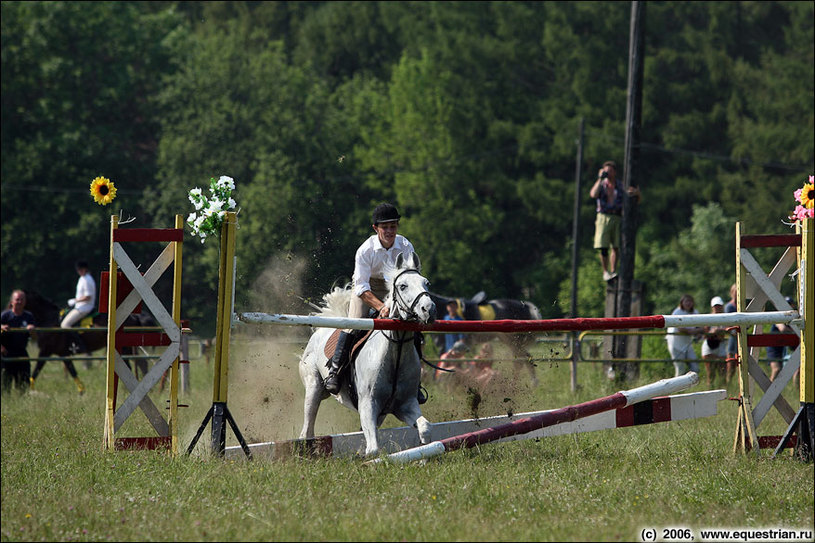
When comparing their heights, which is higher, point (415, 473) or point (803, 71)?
point (803, 71)

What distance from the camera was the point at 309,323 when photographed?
341 inches

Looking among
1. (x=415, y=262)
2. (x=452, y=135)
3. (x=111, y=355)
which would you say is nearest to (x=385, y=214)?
(x=415, y=262)

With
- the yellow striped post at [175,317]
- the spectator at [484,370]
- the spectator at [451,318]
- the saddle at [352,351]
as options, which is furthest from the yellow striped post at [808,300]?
the spectator at [451,318]

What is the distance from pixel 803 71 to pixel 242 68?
23.7 meters

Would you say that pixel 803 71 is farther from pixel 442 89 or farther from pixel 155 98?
pixel 155 98

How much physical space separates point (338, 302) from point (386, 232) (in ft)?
3.99

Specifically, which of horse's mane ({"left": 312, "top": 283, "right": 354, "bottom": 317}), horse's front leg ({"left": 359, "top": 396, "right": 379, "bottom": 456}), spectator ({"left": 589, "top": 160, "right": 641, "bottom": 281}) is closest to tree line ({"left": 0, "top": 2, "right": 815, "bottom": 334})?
spectator ({"left": 589, "top": 160, "right": 641, "bottom": 281})

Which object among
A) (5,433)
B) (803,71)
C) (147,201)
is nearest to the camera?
(5,433)

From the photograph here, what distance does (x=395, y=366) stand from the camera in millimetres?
9398

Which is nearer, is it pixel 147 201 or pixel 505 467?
pixel 505 467

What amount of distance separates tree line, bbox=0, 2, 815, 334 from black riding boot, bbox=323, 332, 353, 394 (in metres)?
30.2

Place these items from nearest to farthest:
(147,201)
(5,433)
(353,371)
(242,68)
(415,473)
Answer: (415,473), (353,371), (5,433), (147,201), (242,68)

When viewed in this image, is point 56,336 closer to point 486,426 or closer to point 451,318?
point 451,318

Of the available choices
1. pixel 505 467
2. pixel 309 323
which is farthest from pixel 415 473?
pixel 309 323
